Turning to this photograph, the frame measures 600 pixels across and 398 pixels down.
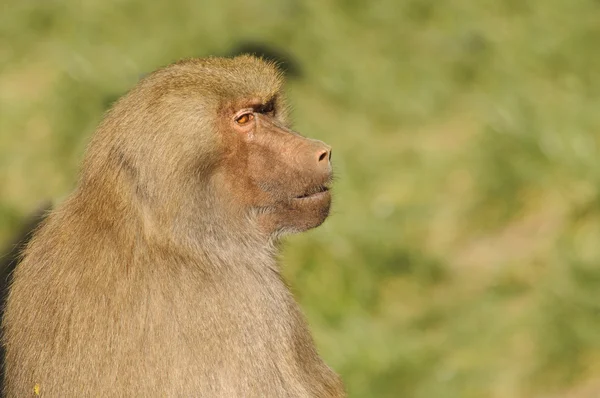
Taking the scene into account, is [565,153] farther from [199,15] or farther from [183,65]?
[183,65]

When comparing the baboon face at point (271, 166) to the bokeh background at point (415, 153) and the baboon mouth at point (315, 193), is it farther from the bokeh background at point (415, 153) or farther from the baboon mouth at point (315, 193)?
the bokeh background at point (415, 153)

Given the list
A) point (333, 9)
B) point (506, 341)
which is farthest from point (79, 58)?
point (506, 341)

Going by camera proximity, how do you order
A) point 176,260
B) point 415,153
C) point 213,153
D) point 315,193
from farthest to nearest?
point 415,153, point 315,193, point 213,153, point 176,260

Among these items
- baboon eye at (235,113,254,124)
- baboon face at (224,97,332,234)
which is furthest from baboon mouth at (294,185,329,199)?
baboon eye at (235,113,254,124)

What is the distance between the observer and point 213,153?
3344 mm

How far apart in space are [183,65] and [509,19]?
6236mm

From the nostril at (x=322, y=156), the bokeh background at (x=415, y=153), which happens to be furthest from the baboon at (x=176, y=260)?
the bokeh background at (x=415, y=153)

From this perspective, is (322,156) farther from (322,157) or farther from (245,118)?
(245,118)

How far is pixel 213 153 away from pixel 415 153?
15.2ft

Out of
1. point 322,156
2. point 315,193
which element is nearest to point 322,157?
point 322,156

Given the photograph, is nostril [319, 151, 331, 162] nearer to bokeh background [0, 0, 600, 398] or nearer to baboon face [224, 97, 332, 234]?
baboon face [224, 97, 332, 234]

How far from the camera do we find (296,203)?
3455mm

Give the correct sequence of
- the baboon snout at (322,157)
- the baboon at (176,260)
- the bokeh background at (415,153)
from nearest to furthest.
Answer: the baboon at (176,260) < the baboon snout at (322,157) < the bokeh background at (415,153)

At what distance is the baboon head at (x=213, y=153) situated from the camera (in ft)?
10.7
